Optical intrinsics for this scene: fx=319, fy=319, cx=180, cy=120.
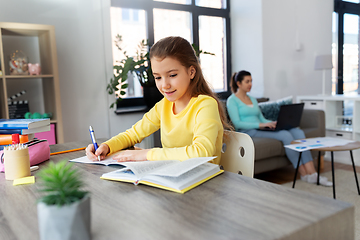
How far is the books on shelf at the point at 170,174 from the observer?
76cm

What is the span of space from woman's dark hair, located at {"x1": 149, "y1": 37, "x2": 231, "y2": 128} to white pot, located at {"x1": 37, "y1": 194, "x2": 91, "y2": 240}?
797mm

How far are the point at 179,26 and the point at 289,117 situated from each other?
1817 mm

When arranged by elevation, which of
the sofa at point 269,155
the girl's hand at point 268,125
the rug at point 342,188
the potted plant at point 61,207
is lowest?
the rug at point 342,188

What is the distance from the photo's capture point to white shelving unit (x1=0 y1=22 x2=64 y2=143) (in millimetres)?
2307

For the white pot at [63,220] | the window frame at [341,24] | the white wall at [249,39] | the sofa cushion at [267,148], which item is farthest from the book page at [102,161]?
the window frame at [341,24]

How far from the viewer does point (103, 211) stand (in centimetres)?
65

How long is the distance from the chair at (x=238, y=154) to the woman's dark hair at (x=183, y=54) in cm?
12

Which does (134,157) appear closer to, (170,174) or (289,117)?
(170,174)

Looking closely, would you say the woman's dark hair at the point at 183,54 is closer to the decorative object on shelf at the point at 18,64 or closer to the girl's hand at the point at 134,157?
the girl's hand at the point at 134,157

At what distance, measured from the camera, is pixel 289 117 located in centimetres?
277

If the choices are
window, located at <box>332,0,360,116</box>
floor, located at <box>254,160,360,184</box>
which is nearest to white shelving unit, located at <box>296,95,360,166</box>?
floor, located at <box>254,160,360,184</box>

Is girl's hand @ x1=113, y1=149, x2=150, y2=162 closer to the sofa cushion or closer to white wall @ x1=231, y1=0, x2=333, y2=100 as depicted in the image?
the sofa cushion

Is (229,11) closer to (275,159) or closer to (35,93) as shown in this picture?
(275,159)

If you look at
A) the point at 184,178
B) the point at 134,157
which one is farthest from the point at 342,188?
the point at 184,178
